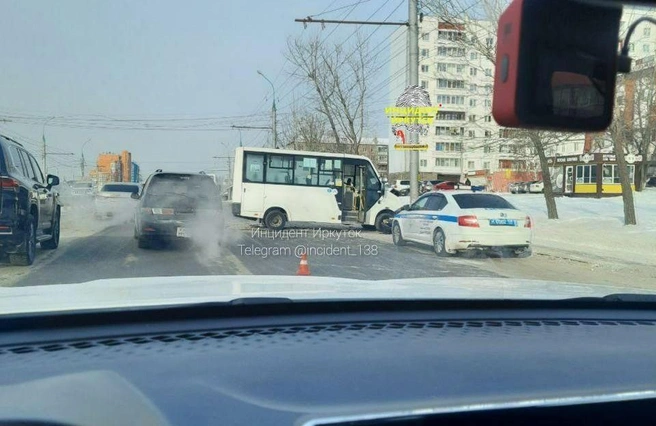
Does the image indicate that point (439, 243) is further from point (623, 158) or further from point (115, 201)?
point (623, 158)

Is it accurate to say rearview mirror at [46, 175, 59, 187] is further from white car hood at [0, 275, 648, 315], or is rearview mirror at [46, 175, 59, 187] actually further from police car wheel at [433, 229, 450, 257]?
white car hood at [0, 275, 648, 315]

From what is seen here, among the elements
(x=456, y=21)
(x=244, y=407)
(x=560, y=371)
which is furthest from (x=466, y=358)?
(x=456, y=21)

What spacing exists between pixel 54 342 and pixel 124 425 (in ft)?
2.42

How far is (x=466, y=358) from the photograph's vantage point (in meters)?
2.25

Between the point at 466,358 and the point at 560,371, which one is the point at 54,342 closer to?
Answer: the point at 466,358

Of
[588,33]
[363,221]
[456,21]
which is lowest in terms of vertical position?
[363,221]

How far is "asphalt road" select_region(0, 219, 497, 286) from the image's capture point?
10.2m

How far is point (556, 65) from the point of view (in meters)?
2.73

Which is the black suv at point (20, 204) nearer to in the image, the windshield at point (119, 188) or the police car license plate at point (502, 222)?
the windshield at point (119, 188)

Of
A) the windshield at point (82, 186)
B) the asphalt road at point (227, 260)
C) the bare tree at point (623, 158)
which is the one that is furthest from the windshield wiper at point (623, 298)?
the bare tree at point (623, 158)

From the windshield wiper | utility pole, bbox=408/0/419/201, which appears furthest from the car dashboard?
utility pole, bbox=408/0/419/201

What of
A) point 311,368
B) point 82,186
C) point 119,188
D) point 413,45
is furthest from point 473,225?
point 311,368

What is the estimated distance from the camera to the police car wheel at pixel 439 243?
14523 mm

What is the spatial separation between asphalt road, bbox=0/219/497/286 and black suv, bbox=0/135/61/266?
0.34 metres
